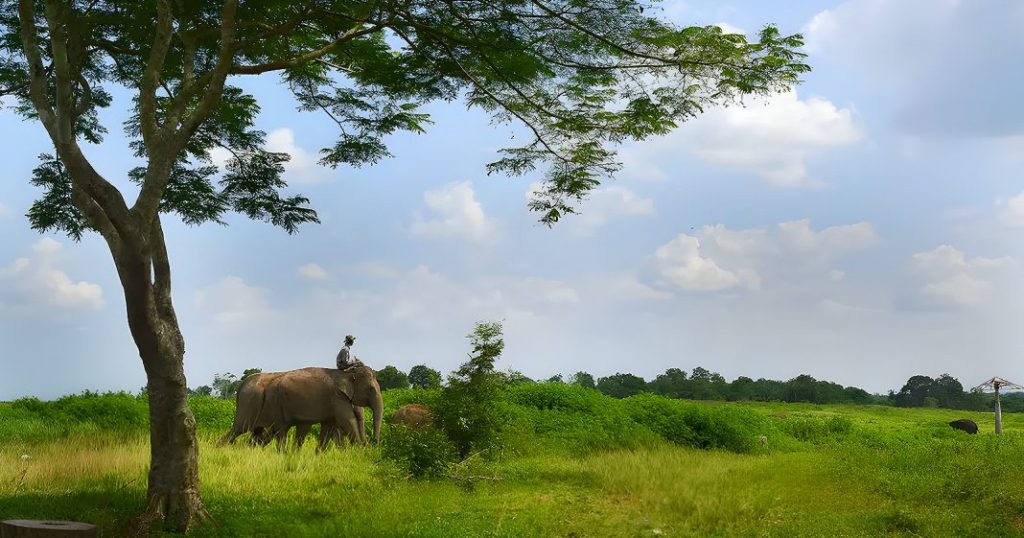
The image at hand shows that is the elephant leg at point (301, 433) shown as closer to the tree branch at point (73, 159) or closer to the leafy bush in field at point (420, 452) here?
the leafy bush in field at point (420, 452)

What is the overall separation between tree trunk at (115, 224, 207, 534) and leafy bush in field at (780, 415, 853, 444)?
23.1 meters

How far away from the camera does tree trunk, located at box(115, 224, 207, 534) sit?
37.7 ft

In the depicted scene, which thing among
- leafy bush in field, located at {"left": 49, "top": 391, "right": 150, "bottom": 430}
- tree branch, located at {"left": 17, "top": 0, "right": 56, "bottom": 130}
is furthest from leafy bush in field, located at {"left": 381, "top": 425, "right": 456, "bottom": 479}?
leafy bush in field, located at {"left": 49, "top": 391, "right": 150, "bottom": 430}

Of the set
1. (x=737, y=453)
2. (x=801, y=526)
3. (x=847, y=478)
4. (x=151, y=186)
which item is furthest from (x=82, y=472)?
(x=737, y=453)

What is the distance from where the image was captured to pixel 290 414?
20344mm

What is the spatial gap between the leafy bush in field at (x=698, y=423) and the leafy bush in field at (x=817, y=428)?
2873 millimetres

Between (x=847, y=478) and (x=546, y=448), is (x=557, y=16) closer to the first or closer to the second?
(x=847, y=478)

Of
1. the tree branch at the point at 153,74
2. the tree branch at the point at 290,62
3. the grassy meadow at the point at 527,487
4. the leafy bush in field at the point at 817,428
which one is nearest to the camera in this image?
the grassy meadow at the point at 527,487

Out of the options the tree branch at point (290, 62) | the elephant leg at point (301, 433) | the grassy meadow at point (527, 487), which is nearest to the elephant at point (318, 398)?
the elephant leg at point (301, 433)

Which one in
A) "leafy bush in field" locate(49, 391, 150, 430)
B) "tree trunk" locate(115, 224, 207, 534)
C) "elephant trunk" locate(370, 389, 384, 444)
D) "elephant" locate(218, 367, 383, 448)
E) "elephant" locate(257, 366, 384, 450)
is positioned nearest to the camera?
"tree trunk" locate(115, 224, 207, 534)

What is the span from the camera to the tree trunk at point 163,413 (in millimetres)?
11484

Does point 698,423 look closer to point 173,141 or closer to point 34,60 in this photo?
point 173,141

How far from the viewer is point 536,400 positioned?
27.1 m

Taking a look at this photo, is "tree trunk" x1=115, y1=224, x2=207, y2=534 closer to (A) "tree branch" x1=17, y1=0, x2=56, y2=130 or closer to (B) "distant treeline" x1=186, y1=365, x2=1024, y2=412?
(A) "tree branch" x1=17, y1=0, x2=56, y2=130
